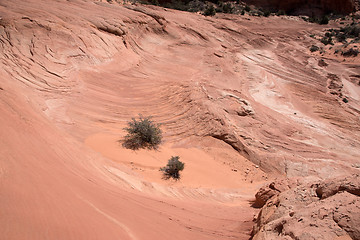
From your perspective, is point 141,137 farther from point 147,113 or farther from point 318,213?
point 318,213

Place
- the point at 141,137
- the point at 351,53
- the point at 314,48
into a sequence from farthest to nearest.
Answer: the point at 314,48 < the point at 351,53 < the point at 141,137

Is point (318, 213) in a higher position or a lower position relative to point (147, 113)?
higher

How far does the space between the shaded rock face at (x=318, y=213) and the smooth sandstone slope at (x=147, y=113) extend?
61 centimetres

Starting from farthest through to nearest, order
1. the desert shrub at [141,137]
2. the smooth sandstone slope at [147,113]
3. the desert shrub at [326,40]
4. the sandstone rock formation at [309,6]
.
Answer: the sandstone rock formation at [309,6] < the desert shrub at [326,40] < the desert shrub at [141,137] < the smooth sandstone slope at [147,113]

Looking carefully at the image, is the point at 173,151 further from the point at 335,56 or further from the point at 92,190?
the point at 335,56

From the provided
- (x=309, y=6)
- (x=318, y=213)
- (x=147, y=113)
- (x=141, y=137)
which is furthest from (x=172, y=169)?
(x=309, y=6)

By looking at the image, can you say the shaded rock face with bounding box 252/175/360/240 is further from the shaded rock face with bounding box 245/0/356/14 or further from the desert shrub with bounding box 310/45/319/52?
the shaded rock face with bounding box 245/0/356/14

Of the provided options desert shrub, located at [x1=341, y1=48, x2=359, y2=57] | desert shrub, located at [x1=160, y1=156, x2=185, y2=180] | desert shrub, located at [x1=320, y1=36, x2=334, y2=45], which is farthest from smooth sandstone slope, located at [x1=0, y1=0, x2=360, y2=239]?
desert shrub, located at [x1=320, y1=36, x2=334, y2=45]

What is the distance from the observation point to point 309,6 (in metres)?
27.5

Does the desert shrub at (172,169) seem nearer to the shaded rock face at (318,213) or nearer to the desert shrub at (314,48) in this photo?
the shaded rock face at (318,213)

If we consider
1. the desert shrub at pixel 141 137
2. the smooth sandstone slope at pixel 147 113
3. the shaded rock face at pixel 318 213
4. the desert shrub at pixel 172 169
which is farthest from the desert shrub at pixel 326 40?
the shaded rock face at pixel 318 213

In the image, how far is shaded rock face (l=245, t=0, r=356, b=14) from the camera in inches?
1058

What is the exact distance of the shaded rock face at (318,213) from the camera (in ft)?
6.75

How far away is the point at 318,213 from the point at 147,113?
5.62 m
